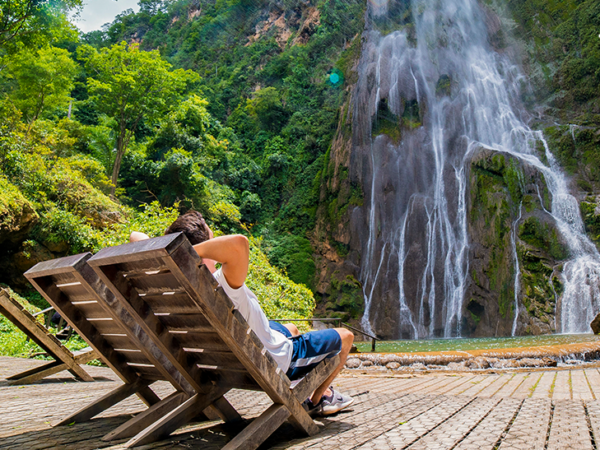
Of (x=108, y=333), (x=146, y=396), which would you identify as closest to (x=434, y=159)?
(x=146, y=396)

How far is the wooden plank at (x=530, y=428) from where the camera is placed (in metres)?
2.03

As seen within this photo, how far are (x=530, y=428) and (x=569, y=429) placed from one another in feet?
0.64

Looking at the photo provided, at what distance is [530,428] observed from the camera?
7.69 ft

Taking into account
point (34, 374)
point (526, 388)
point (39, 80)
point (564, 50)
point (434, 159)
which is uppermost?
point (564, 50)

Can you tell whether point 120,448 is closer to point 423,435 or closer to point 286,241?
point 423,435

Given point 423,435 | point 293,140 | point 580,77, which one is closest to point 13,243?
point 423,435

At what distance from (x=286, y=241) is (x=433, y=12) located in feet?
57.3

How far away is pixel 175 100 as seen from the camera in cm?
2308

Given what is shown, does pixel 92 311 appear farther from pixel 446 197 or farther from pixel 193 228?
pixel 446 197

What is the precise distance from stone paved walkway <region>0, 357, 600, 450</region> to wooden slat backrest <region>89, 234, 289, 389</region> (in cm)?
42

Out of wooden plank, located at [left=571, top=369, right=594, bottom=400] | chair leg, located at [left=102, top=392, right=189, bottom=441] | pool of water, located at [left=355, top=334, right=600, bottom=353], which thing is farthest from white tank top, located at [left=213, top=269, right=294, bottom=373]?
pool of water, located at [left=355, top=334, right=600, bottom=353]

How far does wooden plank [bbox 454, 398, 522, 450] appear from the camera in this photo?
2.05 m

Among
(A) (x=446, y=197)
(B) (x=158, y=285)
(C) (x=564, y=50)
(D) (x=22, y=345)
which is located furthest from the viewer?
(C) (x=564, y=50)

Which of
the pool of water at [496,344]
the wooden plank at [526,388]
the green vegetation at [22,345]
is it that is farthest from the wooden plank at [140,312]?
the pool of water at [496,344]
